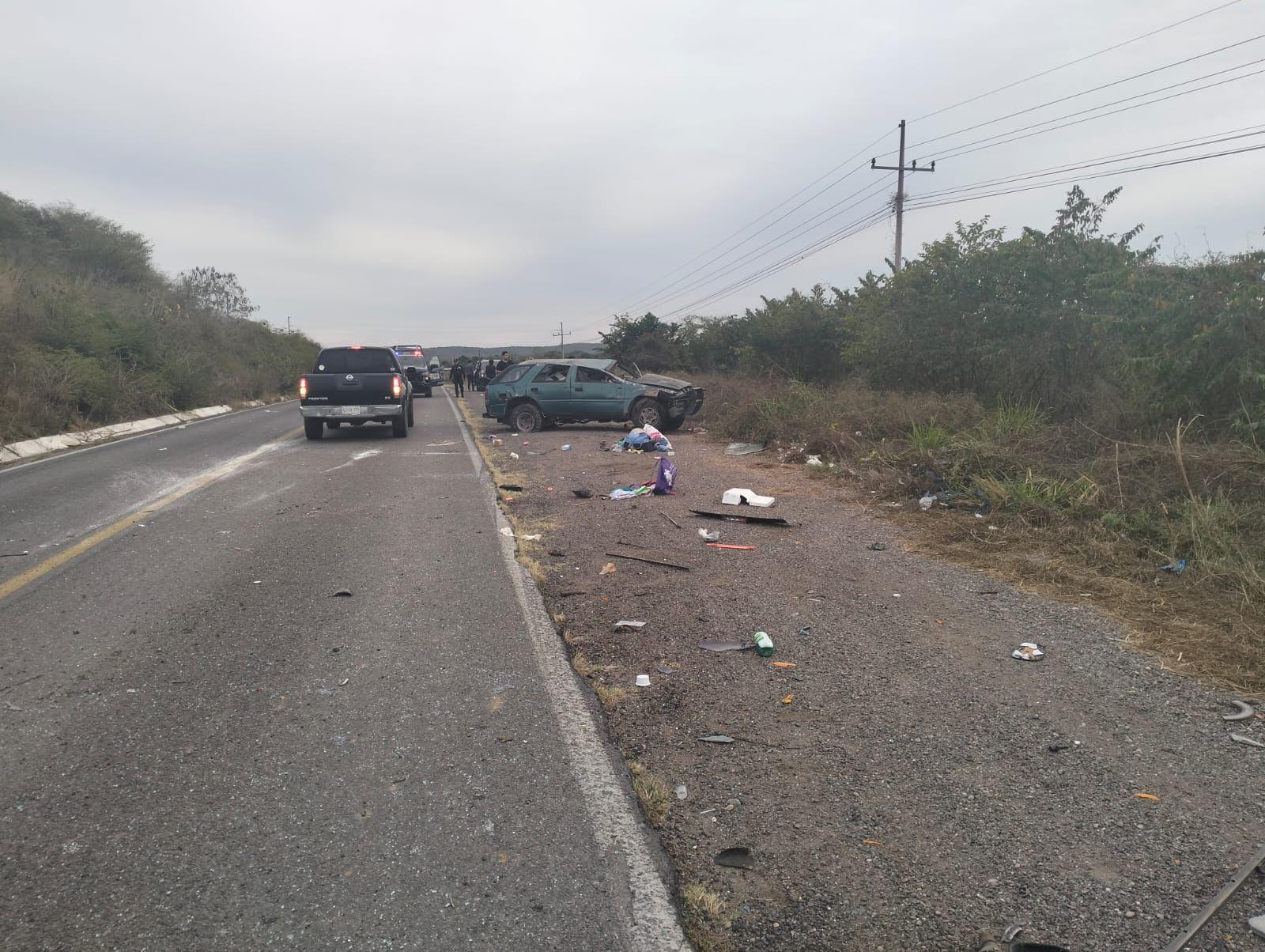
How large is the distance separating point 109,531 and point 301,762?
6.10 metres

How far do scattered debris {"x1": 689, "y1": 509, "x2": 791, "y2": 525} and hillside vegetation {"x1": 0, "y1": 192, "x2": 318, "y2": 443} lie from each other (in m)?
14.6

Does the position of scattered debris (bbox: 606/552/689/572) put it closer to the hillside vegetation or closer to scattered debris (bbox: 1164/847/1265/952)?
scattered debris (bbox: 1164/847/1265/952)

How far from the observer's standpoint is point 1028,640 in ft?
17.1

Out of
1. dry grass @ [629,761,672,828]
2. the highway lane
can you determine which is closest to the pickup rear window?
the highway lane

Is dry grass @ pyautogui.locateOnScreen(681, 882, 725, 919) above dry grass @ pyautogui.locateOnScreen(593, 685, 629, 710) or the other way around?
the other way around

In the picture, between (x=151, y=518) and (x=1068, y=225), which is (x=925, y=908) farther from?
(x=1068, y=225)

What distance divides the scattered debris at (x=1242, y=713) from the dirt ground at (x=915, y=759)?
0.07 metres

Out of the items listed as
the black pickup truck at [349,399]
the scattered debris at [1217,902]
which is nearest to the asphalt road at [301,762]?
the scattered debris at [1217,902]

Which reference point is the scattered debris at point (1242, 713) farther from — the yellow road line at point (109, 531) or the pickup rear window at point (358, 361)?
the pickup rear window at point (358, 361)

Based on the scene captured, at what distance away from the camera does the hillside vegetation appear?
770 inches

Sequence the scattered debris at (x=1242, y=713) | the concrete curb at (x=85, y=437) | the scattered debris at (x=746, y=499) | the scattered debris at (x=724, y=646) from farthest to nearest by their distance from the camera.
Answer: the concrete curb at (x=85, y=437) → the scattered debris at (x=746, y=499) → the scattered debris at (x=724, y=646) → the scattered debris at (x=1242, y=713)

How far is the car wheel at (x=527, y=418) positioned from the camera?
64.8 ft

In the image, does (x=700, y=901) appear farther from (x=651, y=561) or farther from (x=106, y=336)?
(x=106, y=336)

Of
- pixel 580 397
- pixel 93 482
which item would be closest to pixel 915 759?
pixel 93 482
